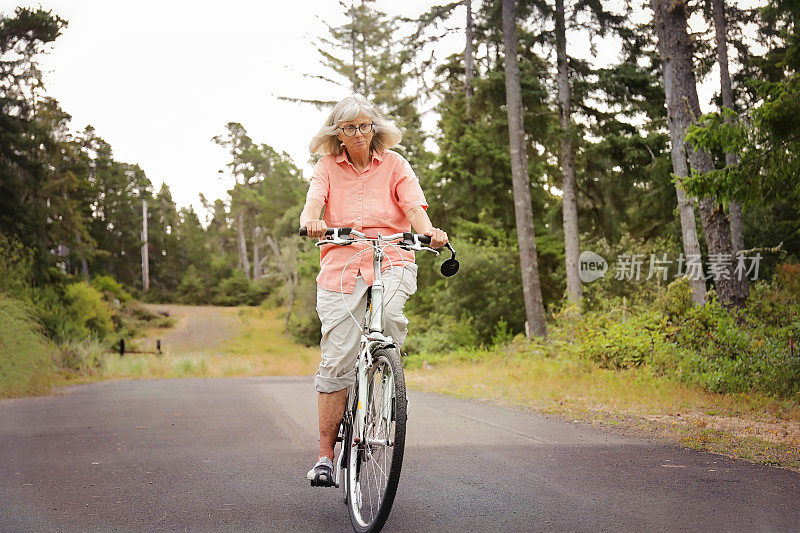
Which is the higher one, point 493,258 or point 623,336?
point 493,258

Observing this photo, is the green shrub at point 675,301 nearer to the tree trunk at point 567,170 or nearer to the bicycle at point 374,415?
the tree trunk at point 567,170

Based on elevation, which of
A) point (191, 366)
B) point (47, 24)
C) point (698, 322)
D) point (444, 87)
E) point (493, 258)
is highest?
point (47, 24)

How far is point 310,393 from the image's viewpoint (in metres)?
11.4

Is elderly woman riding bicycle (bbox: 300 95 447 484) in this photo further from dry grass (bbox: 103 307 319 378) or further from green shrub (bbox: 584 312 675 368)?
dry grass (bbox: 103 307 319 378)

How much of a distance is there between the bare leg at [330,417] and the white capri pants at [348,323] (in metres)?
0.05

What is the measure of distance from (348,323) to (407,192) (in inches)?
33.0

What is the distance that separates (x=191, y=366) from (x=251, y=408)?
13.1m

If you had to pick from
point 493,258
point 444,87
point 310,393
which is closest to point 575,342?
point 310,393

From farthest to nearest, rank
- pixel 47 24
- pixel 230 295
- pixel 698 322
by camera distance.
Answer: pixel 230 295 < pixel 47 24 < pixel 698 322

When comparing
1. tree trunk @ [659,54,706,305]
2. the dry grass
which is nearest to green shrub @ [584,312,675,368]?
tree trunk @ [659,54,706,305]

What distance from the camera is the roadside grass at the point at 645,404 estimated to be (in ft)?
19.1

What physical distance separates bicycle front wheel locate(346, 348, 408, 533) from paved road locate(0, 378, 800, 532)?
0.17 metres

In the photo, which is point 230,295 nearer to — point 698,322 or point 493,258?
point 493,258

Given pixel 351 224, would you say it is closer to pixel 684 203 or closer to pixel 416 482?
pixel 416 482
